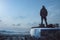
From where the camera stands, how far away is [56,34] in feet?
35.7

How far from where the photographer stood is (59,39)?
10.9 m

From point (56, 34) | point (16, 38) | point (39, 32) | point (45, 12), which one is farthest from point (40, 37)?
point (16, 38)

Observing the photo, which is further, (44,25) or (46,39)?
(44,25)

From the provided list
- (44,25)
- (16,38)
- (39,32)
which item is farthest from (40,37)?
(16,38)

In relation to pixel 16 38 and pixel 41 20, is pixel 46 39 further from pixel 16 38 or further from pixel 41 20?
pixel 16 38

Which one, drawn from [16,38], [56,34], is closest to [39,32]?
[56,34]

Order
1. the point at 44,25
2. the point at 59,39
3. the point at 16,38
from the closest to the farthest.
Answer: the point at 59,39, the point at 44,25, the point at 16,38

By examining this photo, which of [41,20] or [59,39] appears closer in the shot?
[59,39]

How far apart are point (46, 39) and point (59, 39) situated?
871mm

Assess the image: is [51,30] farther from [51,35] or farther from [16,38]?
[16,38]

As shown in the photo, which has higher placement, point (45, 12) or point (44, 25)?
point (45, 12)

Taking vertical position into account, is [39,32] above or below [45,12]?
below

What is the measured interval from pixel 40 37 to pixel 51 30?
3.00ft

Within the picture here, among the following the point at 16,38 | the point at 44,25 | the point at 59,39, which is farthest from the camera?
the point at 16,38
